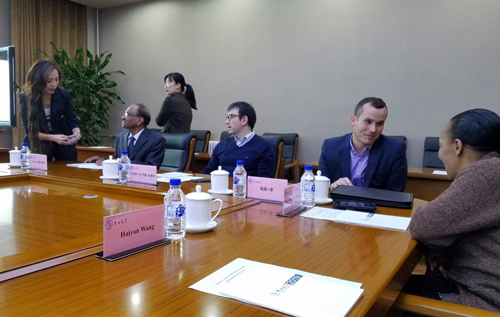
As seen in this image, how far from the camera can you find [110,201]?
1544 mm

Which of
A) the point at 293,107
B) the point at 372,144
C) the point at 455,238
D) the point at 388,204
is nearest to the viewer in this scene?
the point at 455,238

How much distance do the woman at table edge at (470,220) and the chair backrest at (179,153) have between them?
195 cm

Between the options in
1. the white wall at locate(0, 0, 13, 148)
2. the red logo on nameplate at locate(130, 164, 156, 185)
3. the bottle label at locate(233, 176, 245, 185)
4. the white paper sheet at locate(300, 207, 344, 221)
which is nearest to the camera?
the white paper sheet at locate(300, 207, 344, 221)

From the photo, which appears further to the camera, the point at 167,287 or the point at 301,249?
the point at 301,249

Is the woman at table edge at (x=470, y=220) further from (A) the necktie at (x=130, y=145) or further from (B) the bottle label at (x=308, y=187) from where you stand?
(A) the necktie at (x=130, y=145)

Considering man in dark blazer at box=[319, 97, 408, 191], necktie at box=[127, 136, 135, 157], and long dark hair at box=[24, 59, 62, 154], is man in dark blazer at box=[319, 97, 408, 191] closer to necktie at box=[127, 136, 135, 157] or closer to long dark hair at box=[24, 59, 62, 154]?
necktie at box=[127, 136, 135, 157]

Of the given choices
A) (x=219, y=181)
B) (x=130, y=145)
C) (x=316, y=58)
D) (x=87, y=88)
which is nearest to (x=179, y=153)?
(x=130, y=145)

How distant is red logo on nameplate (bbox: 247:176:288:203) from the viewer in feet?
5.07

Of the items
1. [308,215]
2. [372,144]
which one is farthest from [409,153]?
[308,215]

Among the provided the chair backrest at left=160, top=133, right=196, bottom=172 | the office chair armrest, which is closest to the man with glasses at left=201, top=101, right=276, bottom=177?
the chair backrest at left=160, top=133, right=196, bottom=172

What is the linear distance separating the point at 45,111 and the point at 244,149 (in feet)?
5.14

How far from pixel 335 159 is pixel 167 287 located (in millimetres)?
1671

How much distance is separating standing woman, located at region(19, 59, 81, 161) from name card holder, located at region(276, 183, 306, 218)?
2051 millimetres

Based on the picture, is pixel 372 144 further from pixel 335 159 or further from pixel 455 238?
pixel 455 238
